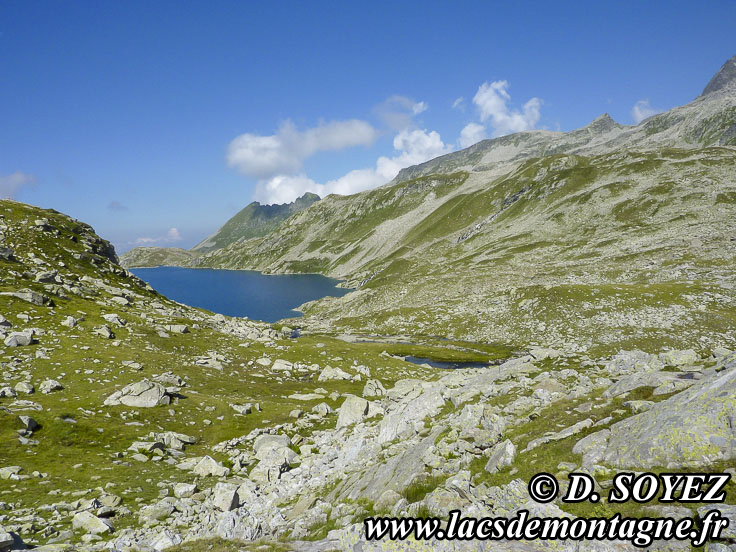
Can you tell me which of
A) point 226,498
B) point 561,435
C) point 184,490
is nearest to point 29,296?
point 184,490

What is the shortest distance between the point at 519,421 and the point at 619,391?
510 centimetres

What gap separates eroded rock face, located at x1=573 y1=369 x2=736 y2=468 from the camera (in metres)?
9.56

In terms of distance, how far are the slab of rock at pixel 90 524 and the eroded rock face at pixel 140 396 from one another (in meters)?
21.0

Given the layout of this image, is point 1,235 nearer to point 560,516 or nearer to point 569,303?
point 560,516

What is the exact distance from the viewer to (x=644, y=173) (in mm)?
176000

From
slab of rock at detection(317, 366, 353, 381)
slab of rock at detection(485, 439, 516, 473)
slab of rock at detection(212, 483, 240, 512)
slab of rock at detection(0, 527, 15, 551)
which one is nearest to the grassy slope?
slab of rock at detection(317, 366, 353, 381)

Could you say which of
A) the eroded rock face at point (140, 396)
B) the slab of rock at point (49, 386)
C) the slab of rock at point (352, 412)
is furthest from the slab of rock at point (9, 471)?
the slab of rock at point (352, 412)

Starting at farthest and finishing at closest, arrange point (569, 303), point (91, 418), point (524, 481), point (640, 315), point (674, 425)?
point (569, 303)
point (640, 315)
point (91, 418)
point (524, 481)
point (674, 425)

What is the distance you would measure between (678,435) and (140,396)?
142 ft

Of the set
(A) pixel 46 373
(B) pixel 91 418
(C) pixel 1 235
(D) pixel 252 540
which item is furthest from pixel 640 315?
(C) pixel 1 235

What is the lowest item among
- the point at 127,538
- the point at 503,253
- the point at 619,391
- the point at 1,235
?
the point at 127,538

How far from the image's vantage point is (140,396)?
36.3 metres

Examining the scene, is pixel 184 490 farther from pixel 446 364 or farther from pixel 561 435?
pixel 446 364

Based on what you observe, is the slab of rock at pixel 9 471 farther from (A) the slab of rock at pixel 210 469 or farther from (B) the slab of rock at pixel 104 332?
(B) the slab of rock at pixel 104 332
